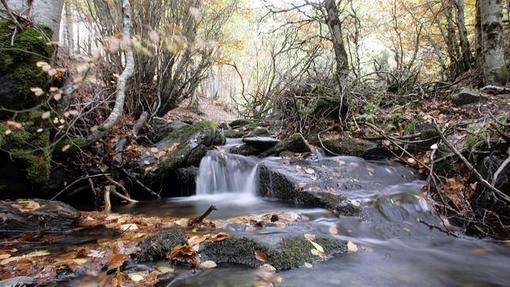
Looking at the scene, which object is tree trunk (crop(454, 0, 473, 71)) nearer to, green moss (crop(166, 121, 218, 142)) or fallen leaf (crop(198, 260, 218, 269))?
green moss (crop(166, 121, 218, 142))

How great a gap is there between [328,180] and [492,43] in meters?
4.29

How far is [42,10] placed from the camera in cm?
421

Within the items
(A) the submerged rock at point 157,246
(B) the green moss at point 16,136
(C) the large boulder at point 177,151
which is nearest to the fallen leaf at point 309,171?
(C) the large boulder at point 177,151

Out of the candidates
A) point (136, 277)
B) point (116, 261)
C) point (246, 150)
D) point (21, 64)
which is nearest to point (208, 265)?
point (136, 277)

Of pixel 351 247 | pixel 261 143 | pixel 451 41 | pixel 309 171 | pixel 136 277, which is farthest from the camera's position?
pixel 451 41

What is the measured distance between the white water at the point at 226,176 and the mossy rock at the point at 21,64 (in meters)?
2.64

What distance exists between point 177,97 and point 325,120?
3.13 metres

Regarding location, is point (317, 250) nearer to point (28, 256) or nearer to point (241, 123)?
point (28, 256)

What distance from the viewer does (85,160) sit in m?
4.70

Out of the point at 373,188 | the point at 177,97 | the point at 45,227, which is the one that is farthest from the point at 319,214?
the point at 177,97

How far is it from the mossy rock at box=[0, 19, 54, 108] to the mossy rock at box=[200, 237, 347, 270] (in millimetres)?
2739

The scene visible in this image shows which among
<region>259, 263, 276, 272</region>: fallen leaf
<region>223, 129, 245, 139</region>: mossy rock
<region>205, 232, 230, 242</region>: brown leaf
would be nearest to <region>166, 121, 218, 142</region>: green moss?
<region>223, 129, 245, 139</region>: mossy rock

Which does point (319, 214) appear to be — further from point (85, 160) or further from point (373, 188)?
point (85, 160)

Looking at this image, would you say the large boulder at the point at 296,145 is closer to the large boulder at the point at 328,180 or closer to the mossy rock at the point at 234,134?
the large boulder at the point at 328,180
